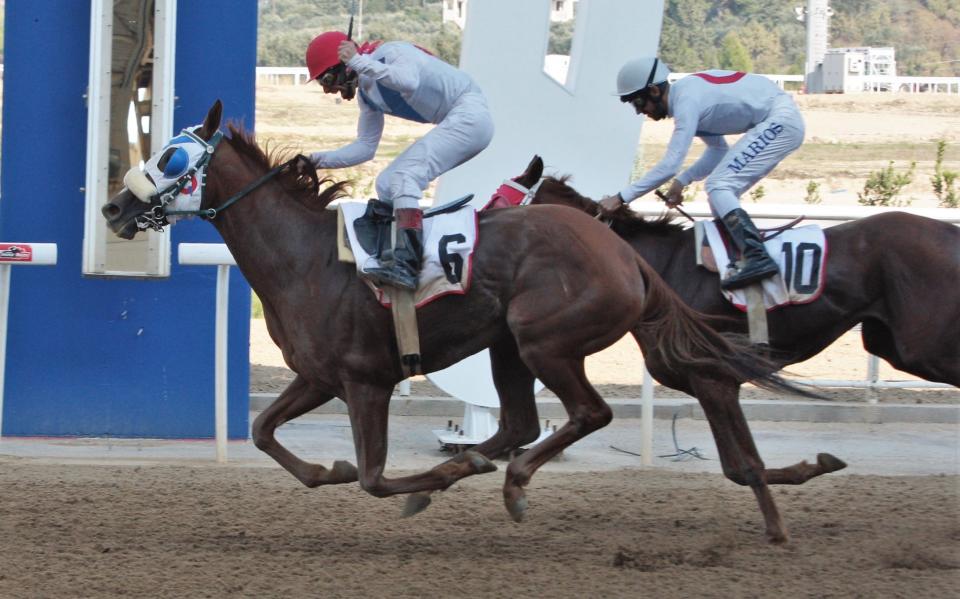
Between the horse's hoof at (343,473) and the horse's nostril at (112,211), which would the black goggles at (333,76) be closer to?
the horse's nostril at (112,211)

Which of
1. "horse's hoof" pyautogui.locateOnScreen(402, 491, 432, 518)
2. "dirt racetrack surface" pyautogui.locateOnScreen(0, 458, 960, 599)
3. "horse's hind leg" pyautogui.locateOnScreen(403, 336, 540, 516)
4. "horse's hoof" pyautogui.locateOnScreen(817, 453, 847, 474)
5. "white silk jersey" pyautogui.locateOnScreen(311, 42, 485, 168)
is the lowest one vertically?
"dirt racetrack surface" pyautogui.locateOnScreen(0, 458, 960, 599)

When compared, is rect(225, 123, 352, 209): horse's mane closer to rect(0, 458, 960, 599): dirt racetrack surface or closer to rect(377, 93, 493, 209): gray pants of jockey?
rect(377, 93, 493, 209): gray pants of jockey

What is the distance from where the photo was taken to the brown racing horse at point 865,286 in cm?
530

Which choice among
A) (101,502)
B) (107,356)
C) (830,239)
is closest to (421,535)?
(101,502)

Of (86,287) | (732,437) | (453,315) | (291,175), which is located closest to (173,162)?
(291,175)

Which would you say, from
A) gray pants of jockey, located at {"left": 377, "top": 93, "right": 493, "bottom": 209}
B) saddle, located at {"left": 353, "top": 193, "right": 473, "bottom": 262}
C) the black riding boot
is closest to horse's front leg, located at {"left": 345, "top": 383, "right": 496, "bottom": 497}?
saddle, located at {"left": 353, "top": 193, "right": 473, "bottom": 262}

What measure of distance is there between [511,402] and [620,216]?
95 centimetres

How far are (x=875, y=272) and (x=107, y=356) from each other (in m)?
3.91

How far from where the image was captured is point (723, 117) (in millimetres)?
5664

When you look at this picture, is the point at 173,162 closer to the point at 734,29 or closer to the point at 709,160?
the point at 709,160

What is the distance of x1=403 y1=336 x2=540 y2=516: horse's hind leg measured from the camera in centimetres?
527

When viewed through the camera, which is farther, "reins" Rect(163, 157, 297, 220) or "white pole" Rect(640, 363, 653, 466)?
"white pole" Rect(640, 363, 653, 466)

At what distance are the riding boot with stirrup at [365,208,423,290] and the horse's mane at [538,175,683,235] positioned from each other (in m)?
0.89

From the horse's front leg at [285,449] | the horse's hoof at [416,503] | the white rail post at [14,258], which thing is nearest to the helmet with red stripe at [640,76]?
the horse's front leg at [285,449]
